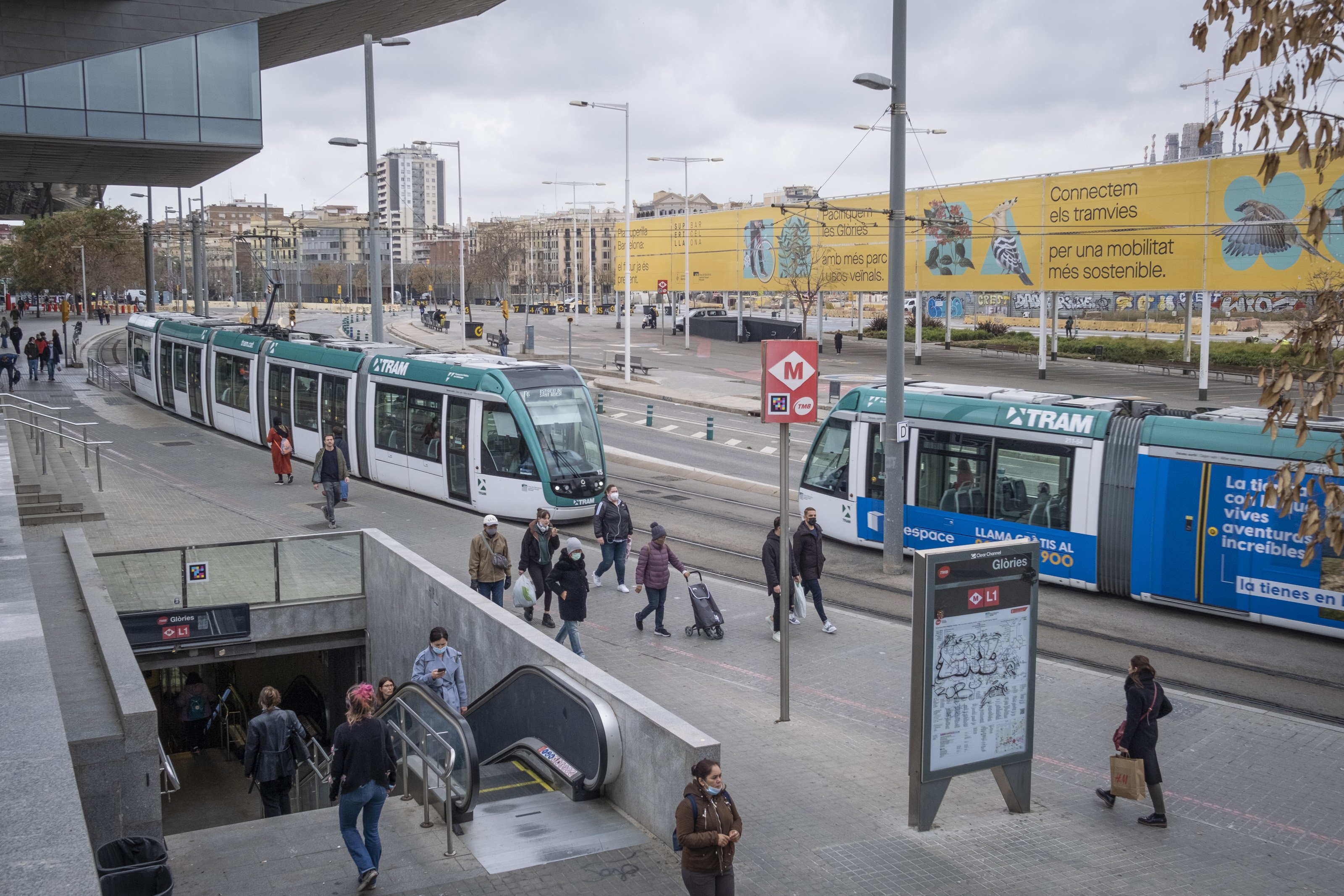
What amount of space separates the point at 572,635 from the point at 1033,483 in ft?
21.4

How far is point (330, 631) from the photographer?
16.2 metres

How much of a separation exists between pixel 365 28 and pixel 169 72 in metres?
9.22

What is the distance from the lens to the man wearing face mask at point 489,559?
1404 cm

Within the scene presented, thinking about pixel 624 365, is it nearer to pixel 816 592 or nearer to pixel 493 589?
pixel 493 589

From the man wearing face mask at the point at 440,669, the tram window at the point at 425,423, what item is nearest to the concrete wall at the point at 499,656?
the man wearing face mask at the point at 440,669

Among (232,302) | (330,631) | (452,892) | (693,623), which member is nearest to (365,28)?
(330,631)

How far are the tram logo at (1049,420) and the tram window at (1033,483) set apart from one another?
226 mm

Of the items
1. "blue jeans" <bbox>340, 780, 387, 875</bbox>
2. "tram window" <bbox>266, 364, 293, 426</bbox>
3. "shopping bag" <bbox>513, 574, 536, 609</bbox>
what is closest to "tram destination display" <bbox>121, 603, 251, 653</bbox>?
"shopping bag" <bbox>513, 574, 536, 609</bbox>

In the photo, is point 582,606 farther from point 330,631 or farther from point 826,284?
point 826,284

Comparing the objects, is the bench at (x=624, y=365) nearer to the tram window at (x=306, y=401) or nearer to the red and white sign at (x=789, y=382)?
the tram window at (x=306, y=401)

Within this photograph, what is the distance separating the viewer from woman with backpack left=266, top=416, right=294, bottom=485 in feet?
74.6

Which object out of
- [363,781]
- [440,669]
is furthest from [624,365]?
[363,781]

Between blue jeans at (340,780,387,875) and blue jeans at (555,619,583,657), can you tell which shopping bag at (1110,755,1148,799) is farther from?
blue jeans at (555,619,583,657)

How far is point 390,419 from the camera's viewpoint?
71.7 feet
